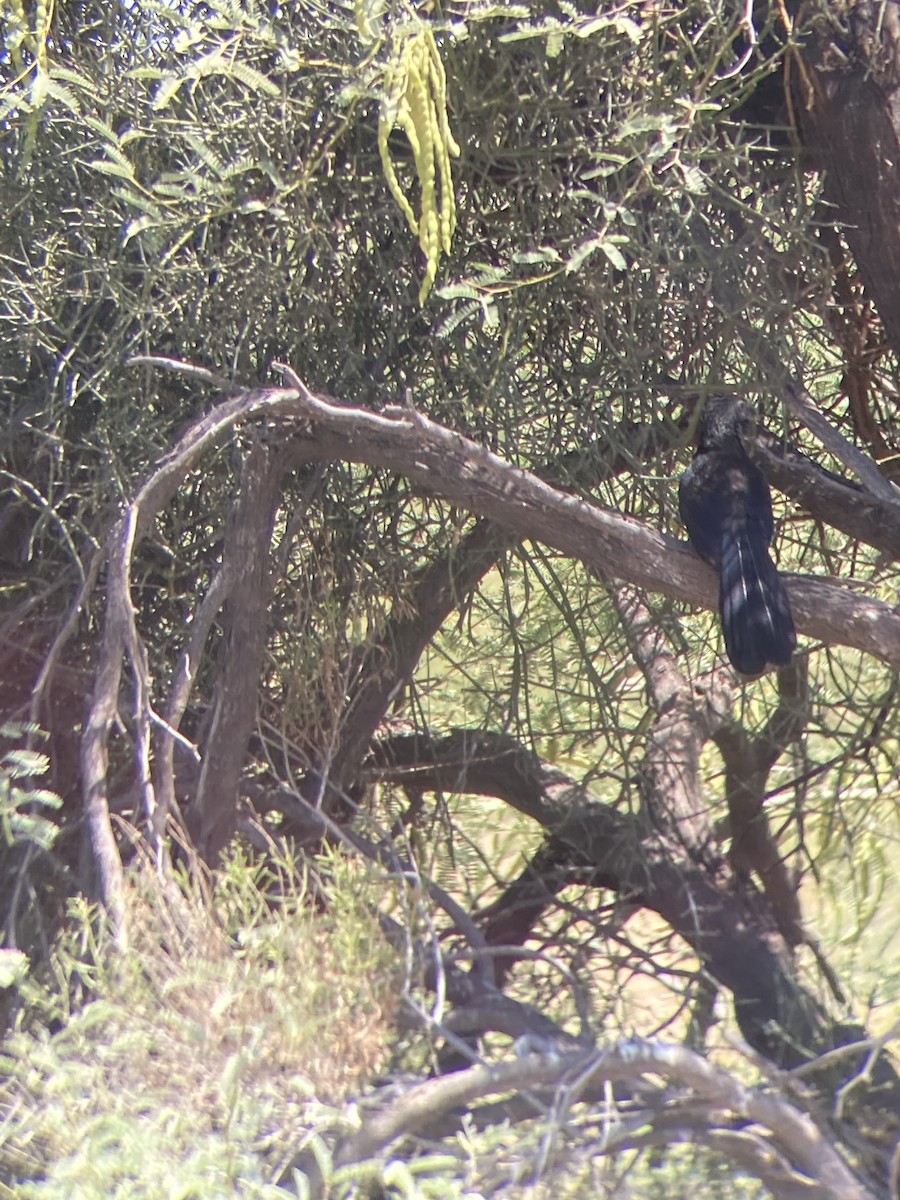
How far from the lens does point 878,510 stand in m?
2.43

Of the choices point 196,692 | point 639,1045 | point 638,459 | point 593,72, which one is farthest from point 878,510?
point 196,692

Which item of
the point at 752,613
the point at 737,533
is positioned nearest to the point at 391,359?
the point at 737,533

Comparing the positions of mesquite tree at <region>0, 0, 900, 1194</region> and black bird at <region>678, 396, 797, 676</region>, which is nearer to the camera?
mesquite tree at <region>0, 0, 900, 1194</region>

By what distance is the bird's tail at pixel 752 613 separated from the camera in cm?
232

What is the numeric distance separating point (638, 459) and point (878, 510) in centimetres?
51

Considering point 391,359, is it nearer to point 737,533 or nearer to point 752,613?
point 737,533

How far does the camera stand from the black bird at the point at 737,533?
2.34 m

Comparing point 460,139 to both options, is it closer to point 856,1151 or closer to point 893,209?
point 893,209

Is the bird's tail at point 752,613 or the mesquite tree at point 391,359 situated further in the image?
the bird's tail at point 752,613

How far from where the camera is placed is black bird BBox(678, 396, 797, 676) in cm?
234

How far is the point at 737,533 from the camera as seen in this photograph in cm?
245

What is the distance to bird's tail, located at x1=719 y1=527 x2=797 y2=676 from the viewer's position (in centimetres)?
232

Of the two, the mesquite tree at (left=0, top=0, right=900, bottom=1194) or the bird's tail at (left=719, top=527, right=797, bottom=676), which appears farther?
the bird's tail at (left=719, top=527, right=797, bottom=676)

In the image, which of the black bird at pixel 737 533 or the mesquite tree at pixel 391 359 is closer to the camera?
the mesquite tree at pixel 391 359
